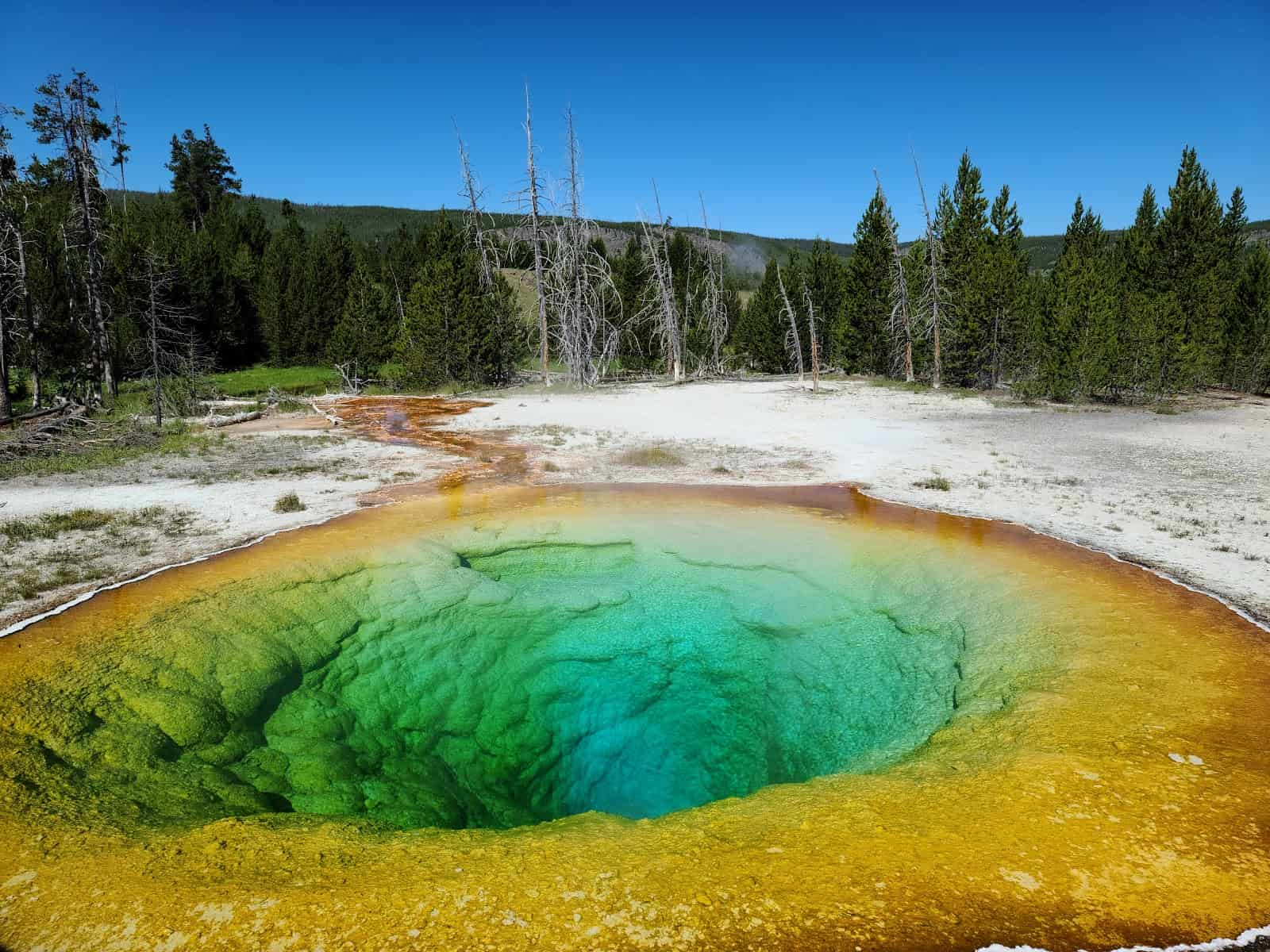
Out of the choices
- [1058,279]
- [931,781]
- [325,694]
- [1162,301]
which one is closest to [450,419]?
[325,694]

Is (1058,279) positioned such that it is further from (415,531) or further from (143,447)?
(143,447)

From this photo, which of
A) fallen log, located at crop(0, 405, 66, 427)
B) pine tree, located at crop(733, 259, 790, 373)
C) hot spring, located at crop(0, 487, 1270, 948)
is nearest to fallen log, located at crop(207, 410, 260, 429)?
fallen log, located at crop(0, 405, 66, 427)

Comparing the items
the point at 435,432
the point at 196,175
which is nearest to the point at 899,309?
the point at 435,432

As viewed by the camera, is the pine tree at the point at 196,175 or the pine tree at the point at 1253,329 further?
the pine tree at the point at 196,175

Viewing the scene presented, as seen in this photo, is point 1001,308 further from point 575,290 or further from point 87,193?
point 87,193

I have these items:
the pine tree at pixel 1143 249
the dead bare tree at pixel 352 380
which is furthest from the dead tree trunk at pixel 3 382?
the pine tree at pixel 1143 249

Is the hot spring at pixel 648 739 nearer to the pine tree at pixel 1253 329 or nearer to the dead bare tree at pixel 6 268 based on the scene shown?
the dead bare tree at pixel 6 268
